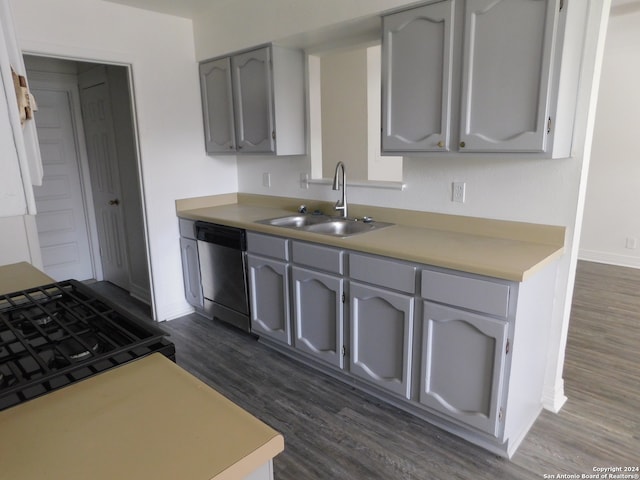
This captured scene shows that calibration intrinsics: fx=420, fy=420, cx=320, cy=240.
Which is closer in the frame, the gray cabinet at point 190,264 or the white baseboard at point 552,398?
the white baseboard at point 552,398

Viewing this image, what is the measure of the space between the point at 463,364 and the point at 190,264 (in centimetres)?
240

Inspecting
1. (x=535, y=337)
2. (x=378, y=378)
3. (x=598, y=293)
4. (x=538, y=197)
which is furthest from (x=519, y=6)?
(x=598, y=293)

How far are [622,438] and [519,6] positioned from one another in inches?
82.4

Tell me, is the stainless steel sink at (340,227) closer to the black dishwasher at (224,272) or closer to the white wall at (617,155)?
the black dishwasher at (224,272)

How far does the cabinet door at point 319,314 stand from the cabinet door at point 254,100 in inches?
42.1

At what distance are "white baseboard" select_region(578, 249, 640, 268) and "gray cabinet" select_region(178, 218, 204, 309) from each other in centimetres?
451

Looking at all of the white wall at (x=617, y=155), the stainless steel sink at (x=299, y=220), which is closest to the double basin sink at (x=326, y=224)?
the stainless steel sink at (x=299, y=220)

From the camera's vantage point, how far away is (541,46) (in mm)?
1781

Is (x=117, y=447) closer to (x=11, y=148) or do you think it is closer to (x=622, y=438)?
(x=11, y=148)

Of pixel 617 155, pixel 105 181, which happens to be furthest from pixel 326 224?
pixel 617 155

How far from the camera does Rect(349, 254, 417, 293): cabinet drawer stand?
2.03 meters

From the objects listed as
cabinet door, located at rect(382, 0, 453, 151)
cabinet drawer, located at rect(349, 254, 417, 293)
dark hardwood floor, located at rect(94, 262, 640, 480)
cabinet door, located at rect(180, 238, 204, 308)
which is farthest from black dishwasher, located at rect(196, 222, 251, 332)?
cabinet door, located at rect(382, 0, 453, 151)

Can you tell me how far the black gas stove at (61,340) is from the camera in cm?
94

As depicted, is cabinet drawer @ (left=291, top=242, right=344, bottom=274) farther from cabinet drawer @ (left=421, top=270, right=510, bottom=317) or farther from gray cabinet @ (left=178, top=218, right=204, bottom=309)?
gray cabinet @ (left=178, top=218, right=204, bottom=309)
